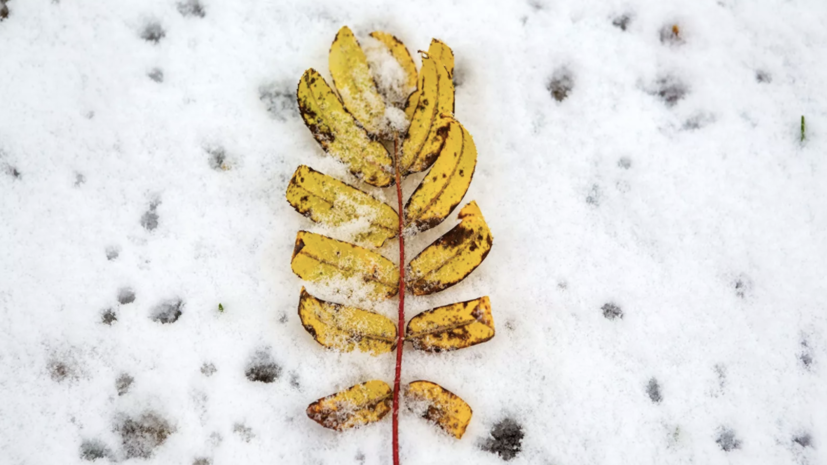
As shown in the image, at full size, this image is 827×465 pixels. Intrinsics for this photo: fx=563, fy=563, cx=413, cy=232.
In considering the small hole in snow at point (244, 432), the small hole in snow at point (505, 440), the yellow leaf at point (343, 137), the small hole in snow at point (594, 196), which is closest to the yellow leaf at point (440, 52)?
the yellow leaf at point (343, 137)

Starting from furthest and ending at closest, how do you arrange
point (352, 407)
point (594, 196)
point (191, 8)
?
point (191, 8) < point (594, 196) < point (352, 407)

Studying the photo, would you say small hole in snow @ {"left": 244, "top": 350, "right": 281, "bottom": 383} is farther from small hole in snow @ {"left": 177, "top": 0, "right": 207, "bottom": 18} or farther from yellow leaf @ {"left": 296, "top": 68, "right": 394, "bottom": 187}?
small hole in snow @ {"left": 177, "top": 0, "right": 207, "bottom": 18}

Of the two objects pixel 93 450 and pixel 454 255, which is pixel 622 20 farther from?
pixel 93 450

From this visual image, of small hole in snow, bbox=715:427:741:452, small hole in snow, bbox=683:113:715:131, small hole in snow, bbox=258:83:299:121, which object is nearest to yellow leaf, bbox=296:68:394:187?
small hole in snow, bbox=258:83:299:121

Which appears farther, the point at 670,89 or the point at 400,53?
the point at 670,89

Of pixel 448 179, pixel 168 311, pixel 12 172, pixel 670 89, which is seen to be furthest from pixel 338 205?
pixel 670 89

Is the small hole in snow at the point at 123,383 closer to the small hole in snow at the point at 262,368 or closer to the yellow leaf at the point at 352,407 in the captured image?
the small hole in snow at the point at 262,368
